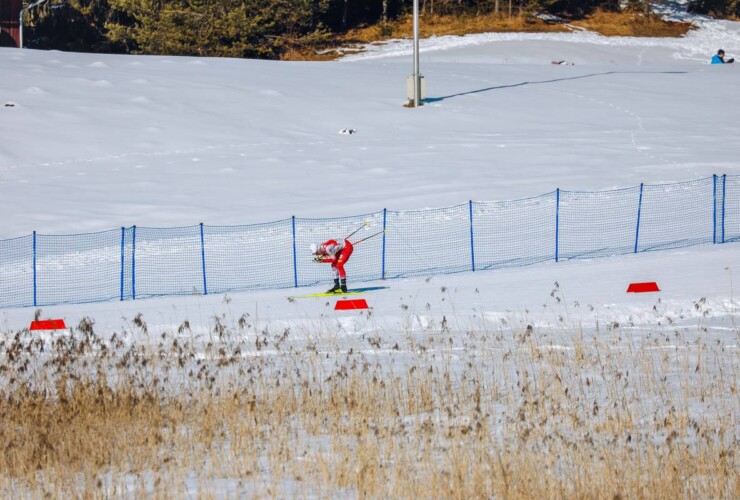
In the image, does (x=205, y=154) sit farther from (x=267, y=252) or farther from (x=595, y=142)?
(x=595, y=142)

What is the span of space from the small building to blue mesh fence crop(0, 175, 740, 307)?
3548cm

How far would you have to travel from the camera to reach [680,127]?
40.7 metres

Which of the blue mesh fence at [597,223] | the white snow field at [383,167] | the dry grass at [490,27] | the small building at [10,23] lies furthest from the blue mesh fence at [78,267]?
the dry grass at [490,27]

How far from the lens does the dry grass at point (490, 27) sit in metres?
67.7

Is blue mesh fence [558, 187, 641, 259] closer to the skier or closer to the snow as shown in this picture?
→ the snow

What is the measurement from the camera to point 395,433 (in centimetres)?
898

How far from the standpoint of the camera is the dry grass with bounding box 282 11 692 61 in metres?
67.7

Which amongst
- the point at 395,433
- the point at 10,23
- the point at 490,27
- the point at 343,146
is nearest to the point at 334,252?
the point at 395,433

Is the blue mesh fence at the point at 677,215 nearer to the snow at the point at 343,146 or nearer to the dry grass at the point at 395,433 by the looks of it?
the snow at the point at 343,146

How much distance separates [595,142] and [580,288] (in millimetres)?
18376

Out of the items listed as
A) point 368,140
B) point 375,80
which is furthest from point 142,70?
point 368,140

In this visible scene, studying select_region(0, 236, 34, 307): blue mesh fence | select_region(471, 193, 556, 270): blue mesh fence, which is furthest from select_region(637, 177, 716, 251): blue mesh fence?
select_region(0, 236, 34, 307): blue mesh fence

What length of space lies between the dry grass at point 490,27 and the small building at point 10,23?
1617cm

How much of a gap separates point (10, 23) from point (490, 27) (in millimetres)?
30208
